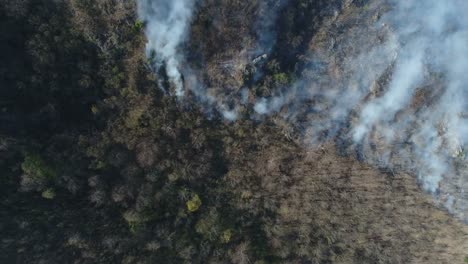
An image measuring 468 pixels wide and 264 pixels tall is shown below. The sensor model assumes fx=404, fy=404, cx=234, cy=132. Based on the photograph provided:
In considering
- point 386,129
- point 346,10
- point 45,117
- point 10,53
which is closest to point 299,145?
point 386,129

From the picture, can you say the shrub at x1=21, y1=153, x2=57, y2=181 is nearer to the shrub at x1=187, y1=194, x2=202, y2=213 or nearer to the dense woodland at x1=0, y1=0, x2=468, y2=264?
the dense woodland at x1=0, y1=0, x2=468, y2=264

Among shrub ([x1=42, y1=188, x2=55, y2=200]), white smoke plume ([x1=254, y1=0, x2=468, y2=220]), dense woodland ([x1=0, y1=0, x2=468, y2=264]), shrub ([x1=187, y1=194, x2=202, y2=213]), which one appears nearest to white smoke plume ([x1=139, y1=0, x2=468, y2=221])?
white smoke plume ([x1=254, y1=0, x2=468, y2=220])

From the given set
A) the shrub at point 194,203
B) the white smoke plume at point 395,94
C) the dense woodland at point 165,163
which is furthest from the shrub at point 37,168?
the white smoke plume at point 395,94

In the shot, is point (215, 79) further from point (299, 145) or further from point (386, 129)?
point (386, 129)

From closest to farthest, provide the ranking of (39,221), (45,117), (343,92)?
1. (39,221)
2. (45,117)
3. (343,92)

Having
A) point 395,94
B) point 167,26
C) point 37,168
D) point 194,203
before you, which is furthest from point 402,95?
point 37,168

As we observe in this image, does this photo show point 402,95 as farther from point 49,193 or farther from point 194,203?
point 49,193
